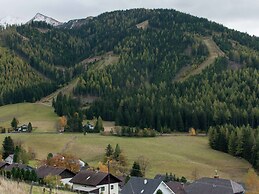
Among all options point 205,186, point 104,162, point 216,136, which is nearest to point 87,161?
point 104,162

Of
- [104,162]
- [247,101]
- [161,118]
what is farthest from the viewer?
[247,101]

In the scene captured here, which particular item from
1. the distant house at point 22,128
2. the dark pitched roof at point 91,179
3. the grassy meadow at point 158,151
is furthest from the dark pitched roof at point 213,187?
the distant house at point 22,128

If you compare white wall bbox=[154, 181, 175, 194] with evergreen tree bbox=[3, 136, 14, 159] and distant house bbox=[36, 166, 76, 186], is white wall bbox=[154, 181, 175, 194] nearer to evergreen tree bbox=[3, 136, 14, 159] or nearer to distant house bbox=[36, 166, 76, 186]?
distant house bbox=[36, 166, 76, 186]

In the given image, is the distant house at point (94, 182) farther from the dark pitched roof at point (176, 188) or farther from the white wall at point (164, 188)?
the dark pitched roof at point (176, 188)

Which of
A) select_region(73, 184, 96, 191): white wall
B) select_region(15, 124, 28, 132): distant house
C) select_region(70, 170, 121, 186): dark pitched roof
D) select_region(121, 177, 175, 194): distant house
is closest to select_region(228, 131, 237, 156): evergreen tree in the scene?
select_region(121, 177, 175, 194): distant house

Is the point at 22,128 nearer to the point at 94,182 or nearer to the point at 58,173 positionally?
the point at 58,173

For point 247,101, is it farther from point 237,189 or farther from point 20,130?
point 237,189
